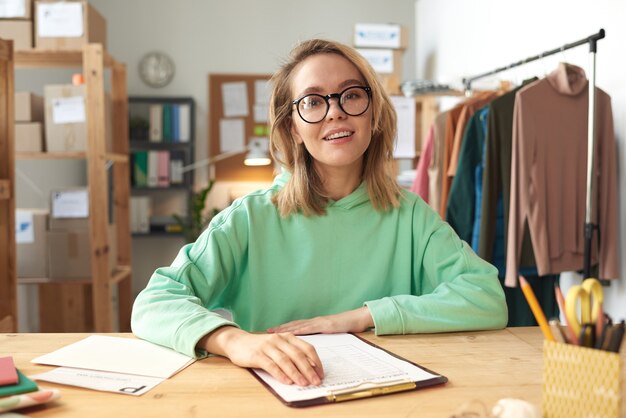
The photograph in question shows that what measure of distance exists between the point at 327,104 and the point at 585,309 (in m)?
0.83

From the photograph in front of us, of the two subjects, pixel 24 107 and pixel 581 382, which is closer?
pixel 581 382

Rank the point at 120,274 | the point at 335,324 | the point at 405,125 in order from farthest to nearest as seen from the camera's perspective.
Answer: the point at 405,125
the point at 120,274
the point at 335,324

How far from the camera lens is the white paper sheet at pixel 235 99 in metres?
5.39

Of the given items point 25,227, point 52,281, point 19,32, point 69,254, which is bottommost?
point 52,281

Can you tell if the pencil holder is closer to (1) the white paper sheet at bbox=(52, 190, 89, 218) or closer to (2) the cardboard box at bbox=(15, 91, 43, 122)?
(1) the white paper sheet at bbox=(52, 190, 89, 218)

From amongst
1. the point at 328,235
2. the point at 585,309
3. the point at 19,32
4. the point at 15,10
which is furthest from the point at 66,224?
the point at 585,309

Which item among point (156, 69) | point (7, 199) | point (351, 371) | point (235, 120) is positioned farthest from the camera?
point (235, 120)

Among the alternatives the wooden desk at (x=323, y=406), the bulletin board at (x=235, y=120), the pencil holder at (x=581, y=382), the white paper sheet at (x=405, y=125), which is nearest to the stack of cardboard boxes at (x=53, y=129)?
the white paper sheet at (x=405, y=125)

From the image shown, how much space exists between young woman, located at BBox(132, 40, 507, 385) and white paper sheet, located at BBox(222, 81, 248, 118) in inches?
158

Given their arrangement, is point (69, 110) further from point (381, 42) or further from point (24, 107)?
point (381, 42)

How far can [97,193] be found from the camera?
3.08m

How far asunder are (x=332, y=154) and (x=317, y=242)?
0.65 ft

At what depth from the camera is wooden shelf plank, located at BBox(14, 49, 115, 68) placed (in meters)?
3.13

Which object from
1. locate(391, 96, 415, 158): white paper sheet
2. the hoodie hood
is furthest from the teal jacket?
locate(391, 96, 415, 158): white paper sheet
